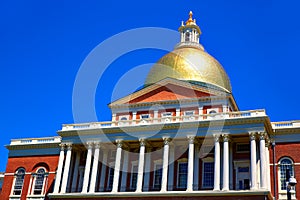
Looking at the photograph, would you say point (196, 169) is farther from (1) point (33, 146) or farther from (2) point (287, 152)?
(1) point (33, 146)

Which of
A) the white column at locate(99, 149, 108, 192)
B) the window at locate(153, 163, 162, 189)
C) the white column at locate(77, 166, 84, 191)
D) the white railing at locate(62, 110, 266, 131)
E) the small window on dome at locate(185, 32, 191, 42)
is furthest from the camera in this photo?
the small window on dome at locate(185, 32, 191, 42)

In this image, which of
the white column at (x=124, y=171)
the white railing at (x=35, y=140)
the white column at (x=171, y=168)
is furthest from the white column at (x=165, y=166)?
the white railing at (x=35, y=140)

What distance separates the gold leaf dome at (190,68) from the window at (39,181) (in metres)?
16.8

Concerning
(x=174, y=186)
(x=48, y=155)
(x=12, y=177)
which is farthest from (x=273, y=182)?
(x=12, y=177)

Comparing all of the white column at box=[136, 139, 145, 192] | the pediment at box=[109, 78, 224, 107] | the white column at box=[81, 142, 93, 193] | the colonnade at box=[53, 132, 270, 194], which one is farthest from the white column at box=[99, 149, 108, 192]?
the pediment at box=[109, 78, 224, 107]

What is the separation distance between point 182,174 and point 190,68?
589 inches

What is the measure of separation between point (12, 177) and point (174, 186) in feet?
70.7

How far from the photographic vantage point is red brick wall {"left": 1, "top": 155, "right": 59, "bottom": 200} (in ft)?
169

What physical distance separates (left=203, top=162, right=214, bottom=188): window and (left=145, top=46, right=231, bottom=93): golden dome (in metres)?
12.2

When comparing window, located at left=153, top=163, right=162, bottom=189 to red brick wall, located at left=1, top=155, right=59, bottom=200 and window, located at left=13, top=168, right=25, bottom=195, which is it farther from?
window, located at left=13, top=168, right=25, bottom=195

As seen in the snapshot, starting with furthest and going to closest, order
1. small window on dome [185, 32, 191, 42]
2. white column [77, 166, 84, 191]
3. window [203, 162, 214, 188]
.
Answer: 1. small window on dome [185, 32, 191, 42]
2. white column [77, 166, 84, 191]
3. window [203, 162, 214, 188]

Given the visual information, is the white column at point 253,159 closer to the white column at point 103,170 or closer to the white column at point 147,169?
the white column at point 147,169

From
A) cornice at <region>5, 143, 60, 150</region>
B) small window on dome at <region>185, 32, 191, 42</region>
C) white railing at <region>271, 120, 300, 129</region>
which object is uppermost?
small window on dome at <region>185, 32, 191, 42</region>

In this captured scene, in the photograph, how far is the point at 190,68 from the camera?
53.7 meters
